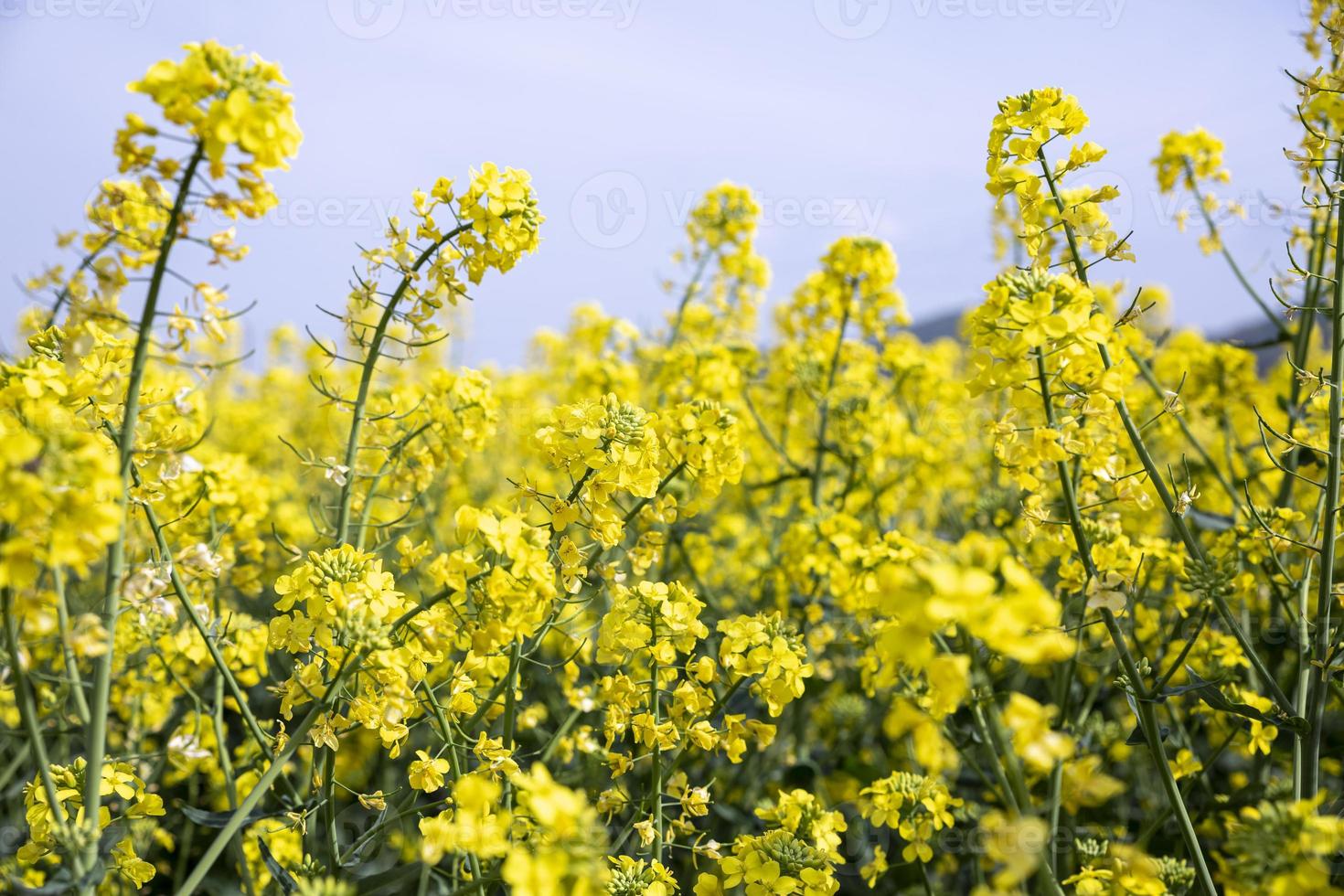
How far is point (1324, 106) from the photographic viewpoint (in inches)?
115

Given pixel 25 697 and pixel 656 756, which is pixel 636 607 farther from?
pixel 25 697

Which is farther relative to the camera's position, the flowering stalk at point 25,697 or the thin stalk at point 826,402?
the thin stalk at point 826,402

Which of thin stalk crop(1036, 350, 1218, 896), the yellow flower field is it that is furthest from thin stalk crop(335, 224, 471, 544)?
thin stalk crop(1036, 350, 1218, 896)

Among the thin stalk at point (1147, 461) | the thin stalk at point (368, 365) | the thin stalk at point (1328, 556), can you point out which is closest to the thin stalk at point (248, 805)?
the thin stalk at point (368, 365)

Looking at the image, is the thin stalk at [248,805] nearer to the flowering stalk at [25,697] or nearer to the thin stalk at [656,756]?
the flowering stalk at [25,697]

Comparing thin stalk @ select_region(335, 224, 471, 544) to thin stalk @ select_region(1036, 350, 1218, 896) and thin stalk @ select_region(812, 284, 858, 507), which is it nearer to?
thin stalk @ select_region(1036, 350, 1218, 896)

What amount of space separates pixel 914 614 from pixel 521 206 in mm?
1669

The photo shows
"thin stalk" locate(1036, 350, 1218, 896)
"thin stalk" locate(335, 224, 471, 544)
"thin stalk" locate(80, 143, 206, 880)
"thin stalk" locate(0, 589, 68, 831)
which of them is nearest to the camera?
"thin stalk" locate(0, 589, 68, 831)

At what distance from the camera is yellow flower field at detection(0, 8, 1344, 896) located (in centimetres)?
155

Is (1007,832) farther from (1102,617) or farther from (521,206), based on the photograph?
(521,206)

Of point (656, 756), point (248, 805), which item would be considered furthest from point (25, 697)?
point (656, 756)

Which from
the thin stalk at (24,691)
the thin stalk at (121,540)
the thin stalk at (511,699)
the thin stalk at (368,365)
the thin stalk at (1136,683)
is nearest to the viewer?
the thin stalk at (24,691)

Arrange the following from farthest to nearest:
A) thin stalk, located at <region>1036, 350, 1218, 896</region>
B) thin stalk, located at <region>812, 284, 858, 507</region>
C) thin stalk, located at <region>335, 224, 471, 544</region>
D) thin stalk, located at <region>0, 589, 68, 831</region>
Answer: thin stalk, located at <region>812, 284, 858, 507</region>, thin stalk, located at <region>335, 224, 471, 544</region>, thin stalk, located at <region>1036, 350, 1218, 896</region>, thin stalk, located at <region>0, 589, 68, 831</region>

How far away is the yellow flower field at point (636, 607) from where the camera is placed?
1555mm
